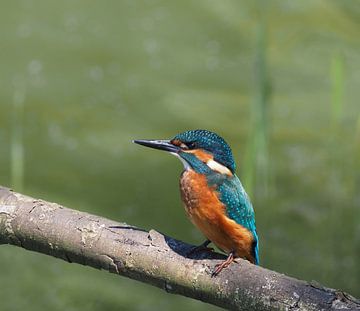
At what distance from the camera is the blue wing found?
2.07m

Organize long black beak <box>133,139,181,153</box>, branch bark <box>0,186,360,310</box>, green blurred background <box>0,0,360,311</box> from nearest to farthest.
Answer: branch bark <box>0,186,360,310</box> → long black beak <box>133,139,181,153</box> → green blurred background <box>0,0,360,311</box>

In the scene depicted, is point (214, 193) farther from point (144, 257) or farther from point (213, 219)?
point (144, 257)

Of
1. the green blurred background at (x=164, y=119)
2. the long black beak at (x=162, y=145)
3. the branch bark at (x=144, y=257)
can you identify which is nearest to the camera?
the branch bark at (x=144, y=257)

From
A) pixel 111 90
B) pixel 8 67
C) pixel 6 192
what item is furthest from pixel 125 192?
pixel 6 192

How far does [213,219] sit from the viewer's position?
2076 millimetres

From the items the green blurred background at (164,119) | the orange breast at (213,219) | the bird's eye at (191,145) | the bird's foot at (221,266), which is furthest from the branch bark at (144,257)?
the green blurred background at (164,119)

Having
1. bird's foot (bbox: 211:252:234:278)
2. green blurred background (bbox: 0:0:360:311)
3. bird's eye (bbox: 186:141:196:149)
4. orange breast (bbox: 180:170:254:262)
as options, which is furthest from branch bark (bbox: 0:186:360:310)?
green blurred background (bbox: 0:0:360:311)

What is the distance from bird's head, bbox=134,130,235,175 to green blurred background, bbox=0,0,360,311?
1.17 meters

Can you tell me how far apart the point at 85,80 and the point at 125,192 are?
73 centimetres

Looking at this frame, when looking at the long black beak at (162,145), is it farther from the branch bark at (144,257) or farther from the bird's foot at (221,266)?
the bird's foot at (221,266)

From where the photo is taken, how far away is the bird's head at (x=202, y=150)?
2082mm

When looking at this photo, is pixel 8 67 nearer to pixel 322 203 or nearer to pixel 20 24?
pixel 20 24

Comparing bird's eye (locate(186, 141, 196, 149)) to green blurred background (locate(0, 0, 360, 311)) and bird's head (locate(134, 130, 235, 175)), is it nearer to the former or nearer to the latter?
bird's head (locate(134, 130, 235, 175))

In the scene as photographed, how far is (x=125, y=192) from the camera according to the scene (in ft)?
12.8
